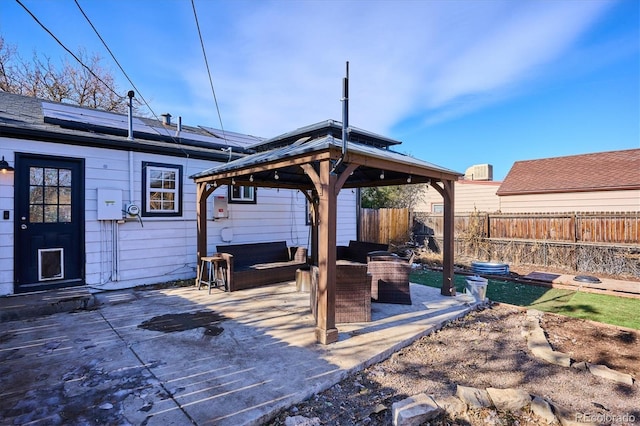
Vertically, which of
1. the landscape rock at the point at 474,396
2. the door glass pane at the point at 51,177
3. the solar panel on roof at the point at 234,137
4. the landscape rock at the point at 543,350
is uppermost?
the solar panel on roof at the point at 234,137

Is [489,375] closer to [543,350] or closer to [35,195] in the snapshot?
[543,350]

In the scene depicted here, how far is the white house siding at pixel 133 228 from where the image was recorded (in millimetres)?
5000

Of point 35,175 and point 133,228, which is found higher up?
point 35,175

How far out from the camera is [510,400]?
2447mm

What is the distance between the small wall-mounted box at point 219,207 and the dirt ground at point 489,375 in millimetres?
5079

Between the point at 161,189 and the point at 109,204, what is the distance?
40.7 inches

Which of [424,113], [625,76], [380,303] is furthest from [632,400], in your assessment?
[424,113]

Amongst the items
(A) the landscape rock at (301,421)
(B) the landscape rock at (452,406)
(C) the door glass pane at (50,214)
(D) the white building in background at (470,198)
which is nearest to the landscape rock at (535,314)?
(B) the landscape rock at (452,406)

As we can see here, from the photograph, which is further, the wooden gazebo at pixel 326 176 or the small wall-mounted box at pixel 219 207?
the small wall-mounted box at pixel 219 207

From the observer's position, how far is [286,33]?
272 inches

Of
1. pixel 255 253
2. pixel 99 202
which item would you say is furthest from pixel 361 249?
pixel 99 202

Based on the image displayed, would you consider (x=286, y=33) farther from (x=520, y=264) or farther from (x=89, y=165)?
(x=520, y=264)

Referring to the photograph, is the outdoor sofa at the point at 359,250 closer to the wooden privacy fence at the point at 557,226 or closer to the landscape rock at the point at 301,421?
the landscape rock at the point at 301,421

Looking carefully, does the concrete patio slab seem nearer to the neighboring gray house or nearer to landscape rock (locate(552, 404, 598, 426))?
the neighboring gray house
